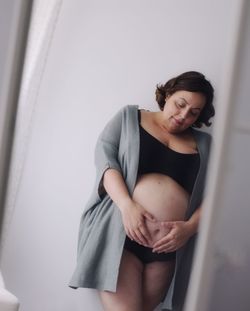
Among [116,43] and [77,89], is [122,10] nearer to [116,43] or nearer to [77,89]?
[116,43]

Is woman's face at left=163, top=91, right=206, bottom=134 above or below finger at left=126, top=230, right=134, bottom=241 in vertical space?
above

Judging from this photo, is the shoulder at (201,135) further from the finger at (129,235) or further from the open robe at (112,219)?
the finger at (129,235)

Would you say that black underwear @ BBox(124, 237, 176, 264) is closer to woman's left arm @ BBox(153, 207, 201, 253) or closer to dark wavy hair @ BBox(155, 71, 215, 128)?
woman's left arm @ BBox(153, 207, 201, 253)

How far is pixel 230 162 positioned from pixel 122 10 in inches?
15.9

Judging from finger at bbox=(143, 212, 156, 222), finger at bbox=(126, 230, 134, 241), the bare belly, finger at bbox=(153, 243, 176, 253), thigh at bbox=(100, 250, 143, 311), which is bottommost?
thigh at bbox=(100, 250, 143, 311)

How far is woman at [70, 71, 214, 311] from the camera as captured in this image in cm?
72

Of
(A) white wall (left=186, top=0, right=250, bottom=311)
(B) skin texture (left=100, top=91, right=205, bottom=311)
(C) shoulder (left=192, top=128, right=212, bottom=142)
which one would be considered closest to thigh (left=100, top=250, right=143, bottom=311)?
(B) skin texture (left=100, top=91, right=205, bottom=311)

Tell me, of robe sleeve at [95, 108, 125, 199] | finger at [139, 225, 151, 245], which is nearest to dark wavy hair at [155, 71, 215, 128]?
robe sleeve at [95, 108, 125, 199]

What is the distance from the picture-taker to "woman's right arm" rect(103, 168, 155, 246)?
72cm

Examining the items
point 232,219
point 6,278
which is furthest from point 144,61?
point 6,278

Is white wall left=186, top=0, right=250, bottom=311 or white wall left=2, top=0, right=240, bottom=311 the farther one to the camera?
white wall left=2, top=0, right=240, bottom=311

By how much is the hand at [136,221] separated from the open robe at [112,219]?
0.01m

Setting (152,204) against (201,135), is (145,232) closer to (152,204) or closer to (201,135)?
(152,204)

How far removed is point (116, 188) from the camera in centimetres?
75
